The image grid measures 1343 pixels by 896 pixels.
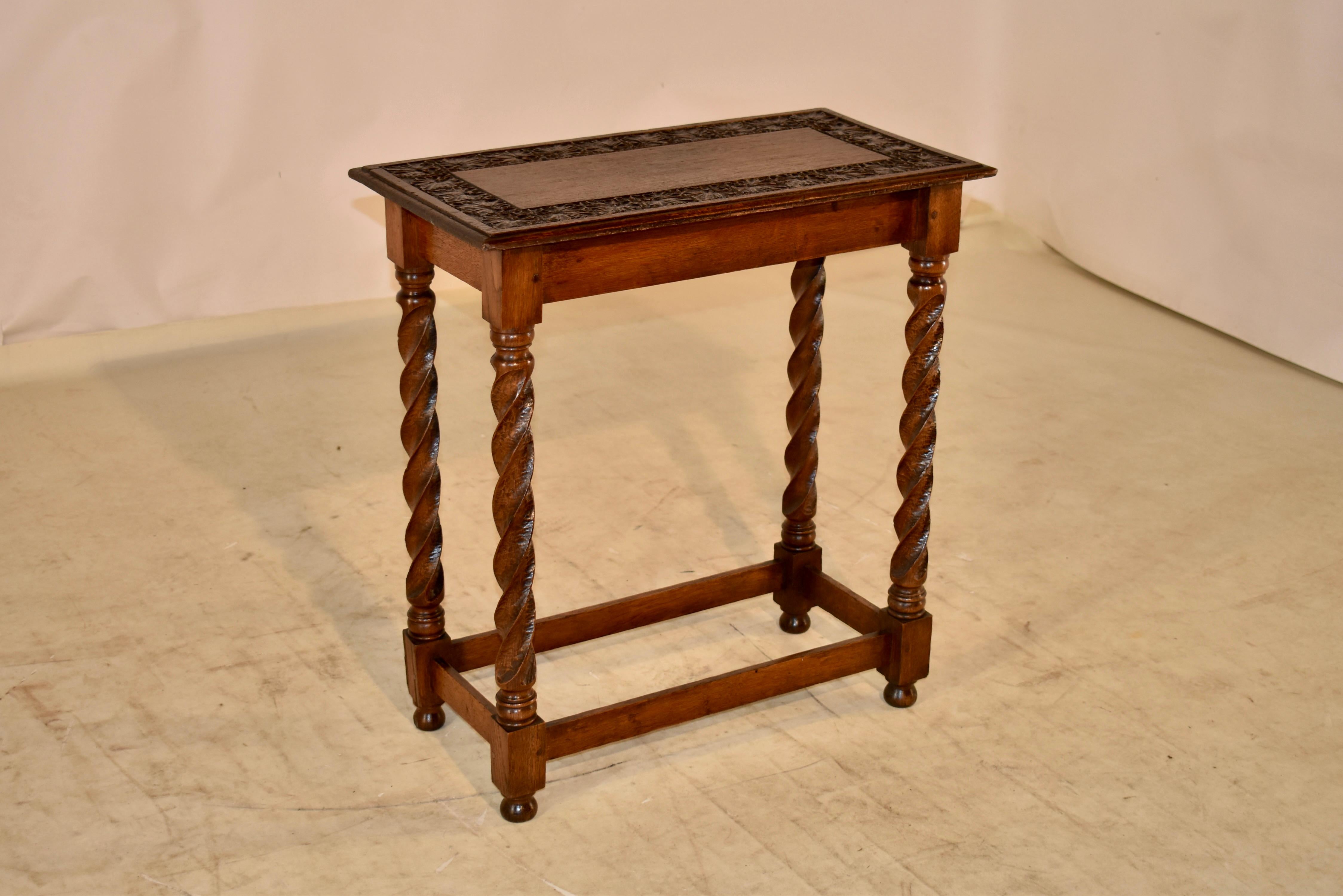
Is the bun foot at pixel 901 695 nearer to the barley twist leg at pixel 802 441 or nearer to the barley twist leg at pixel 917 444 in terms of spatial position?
the barley twist leg at pixel 917 444

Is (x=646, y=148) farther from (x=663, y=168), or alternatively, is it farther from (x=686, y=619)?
(x=686, y=619)

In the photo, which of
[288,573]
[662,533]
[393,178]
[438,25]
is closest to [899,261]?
[438,25]

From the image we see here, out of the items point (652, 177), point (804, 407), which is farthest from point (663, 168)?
point (804, 407)

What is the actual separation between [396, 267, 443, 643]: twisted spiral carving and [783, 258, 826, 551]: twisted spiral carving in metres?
0.78

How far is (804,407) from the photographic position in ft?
11.3

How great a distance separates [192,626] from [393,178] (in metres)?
1.28

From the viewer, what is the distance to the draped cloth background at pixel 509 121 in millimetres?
5055

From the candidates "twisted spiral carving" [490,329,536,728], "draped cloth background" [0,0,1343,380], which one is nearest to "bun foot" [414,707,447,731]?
"twisted spiral carving" [490,329,536,728]

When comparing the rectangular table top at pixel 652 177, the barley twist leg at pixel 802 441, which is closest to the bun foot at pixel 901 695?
the barley twist leg at pixel 802 441

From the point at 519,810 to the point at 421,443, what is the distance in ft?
2.34

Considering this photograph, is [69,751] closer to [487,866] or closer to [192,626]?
[192,626]

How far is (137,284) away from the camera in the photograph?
5.30 metres

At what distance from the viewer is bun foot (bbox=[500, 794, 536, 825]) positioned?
293 cm

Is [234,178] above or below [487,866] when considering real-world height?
above
